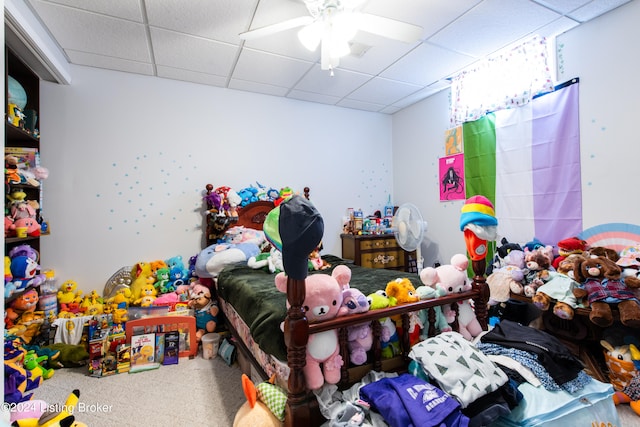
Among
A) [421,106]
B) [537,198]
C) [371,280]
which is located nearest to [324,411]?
[371,280]

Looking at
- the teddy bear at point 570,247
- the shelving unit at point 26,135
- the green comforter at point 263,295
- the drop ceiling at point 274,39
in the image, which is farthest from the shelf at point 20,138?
the teddy bear at point 570,247

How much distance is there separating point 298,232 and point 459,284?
3.90 ft

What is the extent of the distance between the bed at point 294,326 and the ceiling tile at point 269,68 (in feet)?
6.58

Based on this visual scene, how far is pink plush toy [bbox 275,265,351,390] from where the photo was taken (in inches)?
55.3

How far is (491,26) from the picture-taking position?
2.45 metres

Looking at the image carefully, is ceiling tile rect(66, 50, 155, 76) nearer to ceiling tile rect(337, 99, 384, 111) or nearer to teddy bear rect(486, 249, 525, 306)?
ceiling tile rect(337, 99, 384, 111)

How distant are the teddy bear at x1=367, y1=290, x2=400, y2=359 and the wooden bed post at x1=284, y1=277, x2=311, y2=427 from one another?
471 millimetres

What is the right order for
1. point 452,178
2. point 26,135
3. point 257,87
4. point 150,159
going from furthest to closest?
point 452,178
point 257,87
point 150,159
point 26,135

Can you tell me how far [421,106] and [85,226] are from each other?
4097 mm

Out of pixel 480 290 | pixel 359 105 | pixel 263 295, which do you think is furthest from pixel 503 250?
pixel 359 105

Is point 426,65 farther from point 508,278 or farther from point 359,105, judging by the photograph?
point 508,278

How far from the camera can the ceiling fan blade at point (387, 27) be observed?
187 centimetres

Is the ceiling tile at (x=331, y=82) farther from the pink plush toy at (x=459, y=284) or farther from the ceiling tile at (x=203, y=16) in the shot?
the pink plush toy at (x=459, y=284)

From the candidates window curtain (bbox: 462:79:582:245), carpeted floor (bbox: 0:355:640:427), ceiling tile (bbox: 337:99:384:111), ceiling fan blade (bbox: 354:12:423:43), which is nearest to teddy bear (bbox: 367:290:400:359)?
carpeted floor (bbox: 0:355:640:427)
